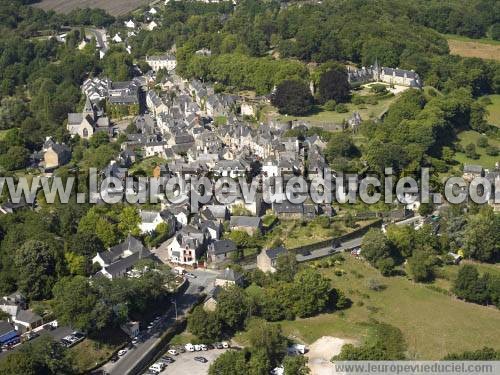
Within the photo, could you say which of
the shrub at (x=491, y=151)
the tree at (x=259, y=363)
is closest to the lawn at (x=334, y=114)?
the shrub at (x=491, y=151)

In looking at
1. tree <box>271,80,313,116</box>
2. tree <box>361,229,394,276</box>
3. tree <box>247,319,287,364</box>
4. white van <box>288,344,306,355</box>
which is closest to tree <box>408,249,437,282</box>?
tree <box>361,229,394,276</box>

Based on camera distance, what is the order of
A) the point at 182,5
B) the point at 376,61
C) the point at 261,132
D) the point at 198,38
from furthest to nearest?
1. the point at 182,5
2. the point at 198,38
3. the point at 376,61
4. the point at 261,132

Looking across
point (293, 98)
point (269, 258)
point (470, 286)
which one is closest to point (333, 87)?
point (293, 98)

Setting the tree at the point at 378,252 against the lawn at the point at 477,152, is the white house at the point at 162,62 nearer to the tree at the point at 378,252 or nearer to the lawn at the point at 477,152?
the lawn at the point at 477,152

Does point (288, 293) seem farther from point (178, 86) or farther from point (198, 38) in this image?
point (198, 38)

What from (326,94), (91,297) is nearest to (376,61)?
(326,94)

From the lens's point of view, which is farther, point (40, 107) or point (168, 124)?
point (40, 107)

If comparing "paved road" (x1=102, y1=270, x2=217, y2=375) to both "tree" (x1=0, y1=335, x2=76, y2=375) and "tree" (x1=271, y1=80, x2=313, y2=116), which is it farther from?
"tree" (x1=271, y1=80, x2=313, y2=116)

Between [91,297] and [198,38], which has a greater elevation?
[198,38]
